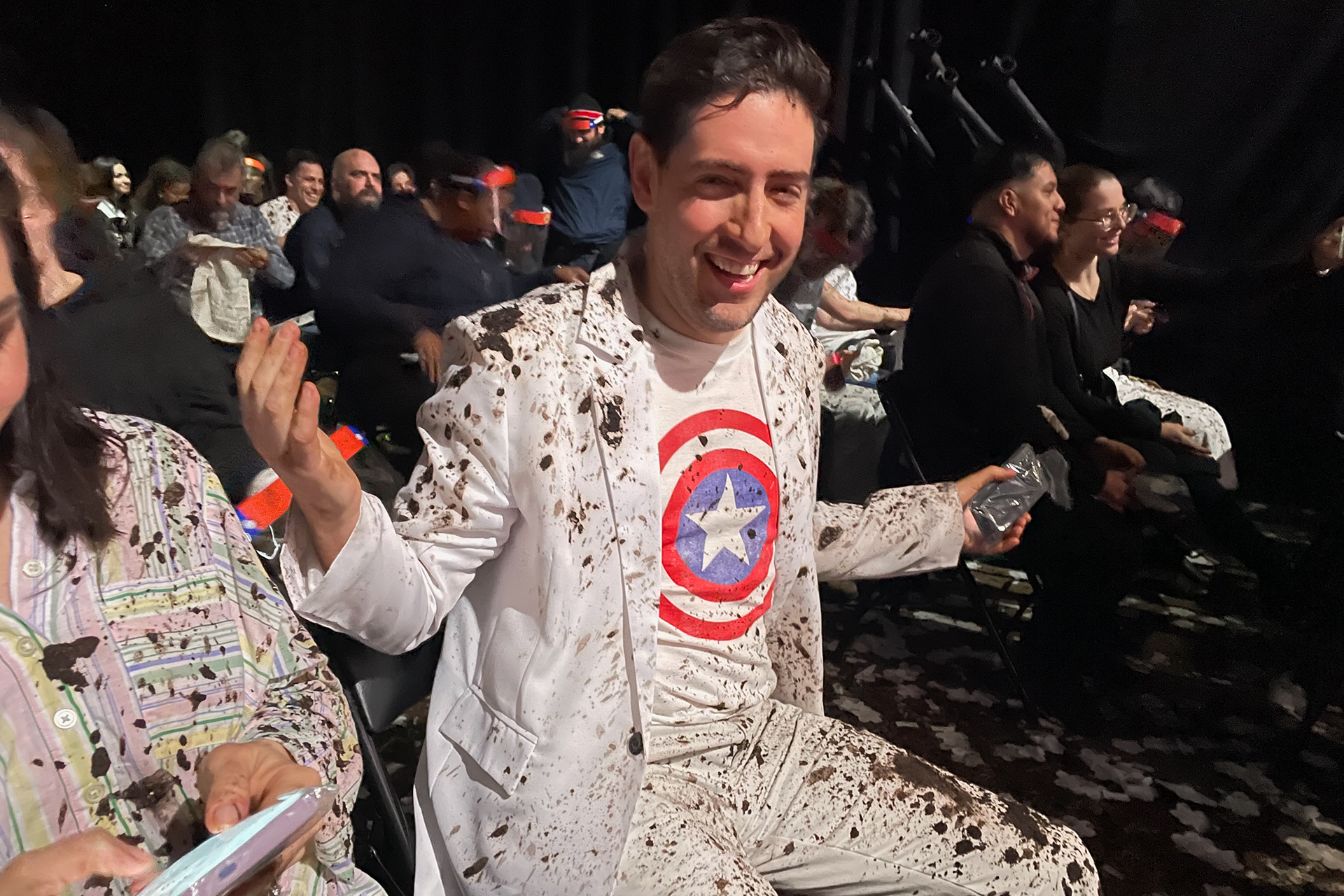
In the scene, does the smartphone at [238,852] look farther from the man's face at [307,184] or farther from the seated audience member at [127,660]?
the man's face at [307,184]

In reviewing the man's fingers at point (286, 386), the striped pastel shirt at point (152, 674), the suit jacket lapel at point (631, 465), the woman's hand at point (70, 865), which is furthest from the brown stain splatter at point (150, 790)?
the suit jacket lapel at point (631, 465)

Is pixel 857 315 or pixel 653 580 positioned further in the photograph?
pixel 857 315

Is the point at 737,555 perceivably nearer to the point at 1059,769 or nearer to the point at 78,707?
the point at 78,707

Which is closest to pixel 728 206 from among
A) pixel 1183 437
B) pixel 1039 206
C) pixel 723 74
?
pixel 723 74

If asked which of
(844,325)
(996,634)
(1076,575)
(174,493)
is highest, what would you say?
(174,493)

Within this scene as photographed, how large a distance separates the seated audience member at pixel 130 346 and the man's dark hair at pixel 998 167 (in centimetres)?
145

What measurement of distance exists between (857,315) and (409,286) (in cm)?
95

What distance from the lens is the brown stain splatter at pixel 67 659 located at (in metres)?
0.74

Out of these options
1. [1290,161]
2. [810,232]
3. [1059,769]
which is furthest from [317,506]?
[1290,161]

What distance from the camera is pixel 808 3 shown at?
5.44 feet

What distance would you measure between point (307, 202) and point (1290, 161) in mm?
1827

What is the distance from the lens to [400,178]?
1.35m

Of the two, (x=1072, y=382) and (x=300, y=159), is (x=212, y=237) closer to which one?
(x=300, y=159)

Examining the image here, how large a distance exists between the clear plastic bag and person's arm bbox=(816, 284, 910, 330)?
38cm
